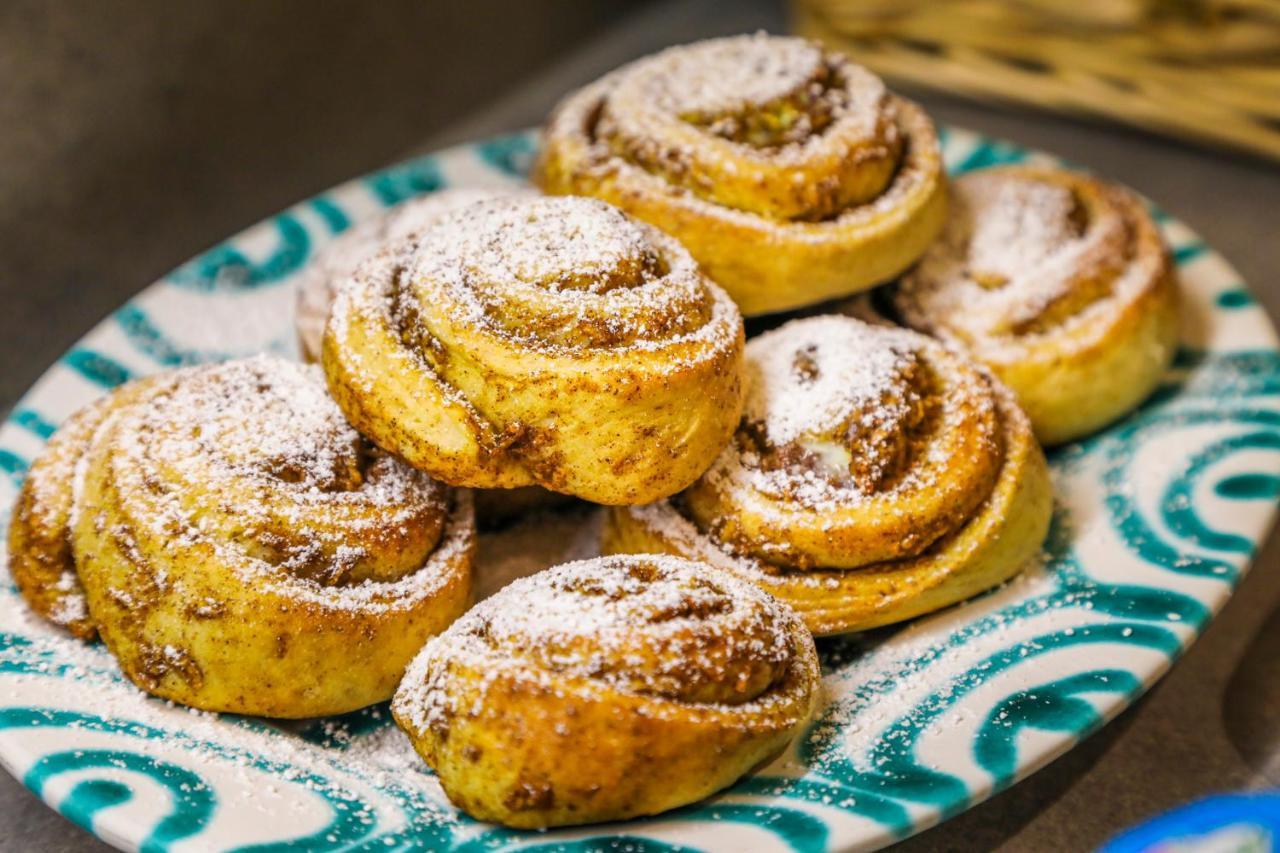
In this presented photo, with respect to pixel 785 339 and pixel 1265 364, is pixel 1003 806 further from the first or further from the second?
pixel 1265 364

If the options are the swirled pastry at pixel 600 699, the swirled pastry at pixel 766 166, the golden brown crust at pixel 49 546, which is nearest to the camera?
the swirled pastry at pixel 600 699

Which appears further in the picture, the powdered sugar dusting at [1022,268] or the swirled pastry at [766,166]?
the powdered sugar dusting at [1022,268]

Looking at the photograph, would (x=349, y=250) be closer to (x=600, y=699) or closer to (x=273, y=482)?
(x=273, y=482)

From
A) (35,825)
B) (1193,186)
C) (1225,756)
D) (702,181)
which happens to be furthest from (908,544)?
(1193,186)

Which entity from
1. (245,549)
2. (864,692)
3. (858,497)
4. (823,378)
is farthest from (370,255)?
(864,692)

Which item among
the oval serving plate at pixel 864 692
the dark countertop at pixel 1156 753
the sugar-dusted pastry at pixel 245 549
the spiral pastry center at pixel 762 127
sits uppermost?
the spiral pastry center at pixel 762 127

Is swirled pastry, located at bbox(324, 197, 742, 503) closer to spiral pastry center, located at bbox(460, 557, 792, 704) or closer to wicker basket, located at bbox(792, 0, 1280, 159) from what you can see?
spiral pastry center, located at bbox(460, 557, 792, 704)

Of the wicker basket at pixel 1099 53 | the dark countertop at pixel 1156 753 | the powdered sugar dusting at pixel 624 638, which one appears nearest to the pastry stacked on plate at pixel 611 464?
the powdered sugar dusting at pixel 624 638

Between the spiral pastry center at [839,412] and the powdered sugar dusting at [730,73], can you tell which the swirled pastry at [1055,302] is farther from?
the powdered sugar dusting at [730,73]
